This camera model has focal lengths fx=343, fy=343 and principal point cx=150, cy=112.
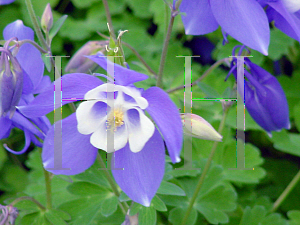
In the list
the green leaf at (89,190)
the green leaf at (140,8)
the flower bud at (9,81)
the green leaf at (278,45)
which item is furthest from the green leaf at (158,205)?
the green leaf at (140,8)

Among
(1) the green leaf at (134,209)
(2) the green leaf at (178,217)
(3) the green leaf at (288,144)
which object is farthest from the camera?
(3) the green leaf at (288,144)

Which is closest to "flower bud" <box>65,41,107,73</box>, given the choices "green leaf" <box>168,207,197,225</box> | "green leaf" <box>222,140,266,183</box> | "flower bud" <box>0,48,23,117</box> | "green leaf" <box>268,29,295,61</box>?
"flower bud" <box>0,48,23,117</box>

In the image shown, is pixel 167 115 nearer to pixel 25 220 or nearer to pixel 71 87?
pixel 71 87

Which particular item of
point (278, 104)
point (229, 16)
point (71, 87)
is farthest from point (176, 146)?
point (278, 104)

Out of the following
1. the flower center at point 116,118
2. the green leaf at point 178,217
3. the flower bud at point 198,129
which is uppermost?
the flower center at point 116,118

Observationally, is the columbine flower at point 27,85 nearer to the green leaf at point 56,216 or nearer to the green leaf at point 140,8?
the green leaf at point 56,216

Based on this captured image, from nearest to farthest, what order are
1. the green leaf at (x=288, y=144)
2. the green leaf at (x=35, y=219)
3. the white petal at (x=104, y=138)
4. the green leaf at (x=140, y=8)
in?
1. the white petal at (x=104, y=138)
2. the green leaf at (x=35, y=219)
3. the green leaf at (x=288, y=144)
4. the green leaf at (x=140, y=8)
